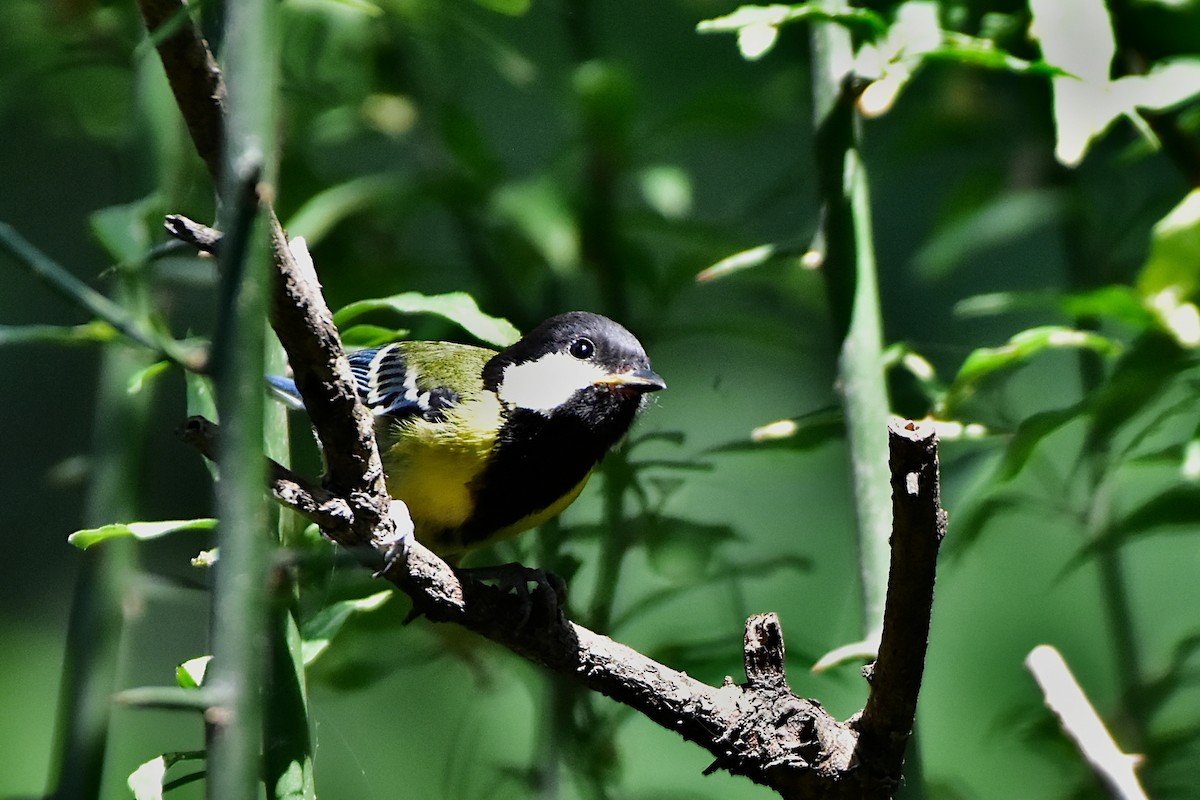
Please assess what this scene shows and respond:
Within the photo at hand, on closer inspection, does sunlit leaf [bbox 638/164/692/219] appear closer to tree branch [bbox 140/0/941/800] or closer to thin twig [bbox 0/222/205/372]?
tree branch [bbox 140/0/941/800]

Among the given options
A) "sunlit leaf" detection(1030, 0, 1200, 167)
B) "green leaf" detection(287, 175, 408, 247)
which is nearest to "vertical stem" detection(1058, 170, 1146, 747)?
"sunlit leaf" detection(1030, 0, 1200, 167)

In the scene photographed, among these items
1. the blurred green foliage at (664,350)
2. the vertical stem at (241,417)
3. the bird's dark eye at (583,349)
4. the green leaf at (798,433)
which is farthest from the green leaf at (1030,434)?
the vertical stem at (241,417)

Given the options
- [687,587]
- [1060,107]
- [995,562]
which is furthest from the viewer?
→ [995,562]

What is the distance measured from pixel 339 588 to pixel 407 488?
0.09 m

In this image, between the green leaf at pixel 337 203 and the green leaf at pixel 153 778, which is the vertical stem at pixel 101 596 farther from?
the green leaf at pixel 337 203

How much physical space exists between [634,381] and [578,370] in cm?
5

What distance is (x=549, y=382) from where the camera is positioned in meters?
1.02

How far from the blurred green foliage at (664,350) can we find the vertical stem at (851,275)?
0.04 meters

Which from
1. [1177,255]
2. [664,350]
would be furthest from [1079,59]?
[664,350]

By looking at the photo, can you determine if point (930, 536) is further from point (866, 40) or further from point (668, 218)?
point (668, 218)

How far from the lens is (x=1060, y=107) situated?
2.64ft

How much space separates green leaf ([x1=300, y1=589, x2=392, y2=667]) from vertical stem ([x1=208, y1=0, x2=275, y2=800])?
439 millimetres

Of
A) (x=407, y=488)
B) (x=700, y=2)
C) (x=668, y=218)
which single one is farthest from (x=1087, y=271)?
(x=407, y=488)

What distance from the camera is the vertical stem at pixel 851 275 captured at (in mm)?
853
